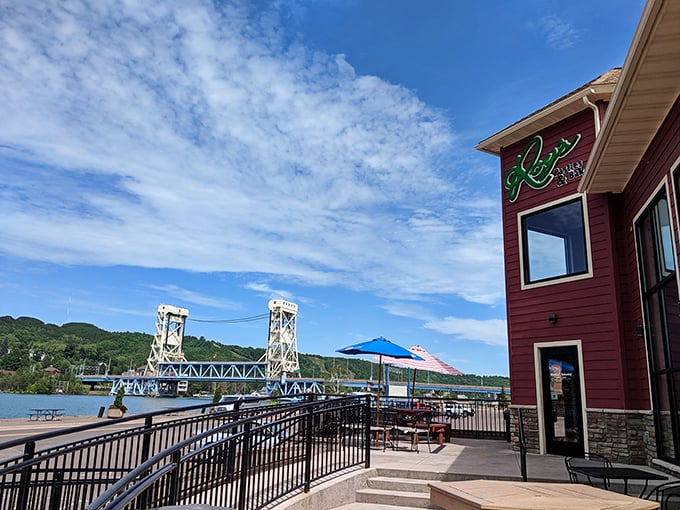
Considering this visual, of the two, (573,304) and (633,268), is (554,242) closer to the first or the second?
(573,304)

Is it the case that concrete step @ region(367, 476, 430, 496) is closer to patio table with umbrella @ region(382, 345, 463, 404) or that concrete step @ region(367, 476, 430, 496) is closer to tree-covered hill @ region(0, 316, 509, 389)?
patio table with umbrella @ region(382, 345, 463, 404)

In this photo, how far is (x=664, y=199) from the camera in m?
5.66

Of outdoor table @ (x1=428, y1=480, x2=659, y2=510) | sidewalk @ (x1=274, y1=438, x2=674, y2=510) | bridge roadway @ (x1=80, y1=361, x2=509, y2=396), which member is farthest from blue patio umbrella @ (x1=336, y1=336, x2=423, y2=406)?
bridge roadway @ (x1=80, y1=361, x2=509, y2=396)

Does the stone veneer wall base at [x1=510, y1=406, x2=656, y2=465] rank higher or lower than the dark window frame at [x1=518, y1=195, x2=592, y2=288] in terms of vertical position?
lower

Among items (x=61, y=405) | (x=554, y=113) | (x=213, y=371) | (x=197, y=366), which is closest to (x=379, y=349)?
(x=554, y=113)

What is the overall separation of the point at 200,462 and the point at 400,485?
2.94m

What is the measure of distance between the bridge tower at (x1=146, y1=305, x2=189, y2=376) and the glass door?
84124 millimetres

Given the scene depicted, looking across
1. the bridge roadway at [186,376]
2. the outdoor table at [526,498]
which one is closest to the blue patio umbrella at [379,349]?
the outdoor table at [526,498]

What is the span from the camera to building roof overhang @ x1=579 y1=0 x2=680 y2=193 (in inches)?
153

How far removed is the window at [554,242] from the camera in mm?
A: 8345

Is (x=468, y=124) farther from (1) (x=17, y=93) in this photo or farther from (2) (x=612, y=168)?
(1) (x=17, y=93)

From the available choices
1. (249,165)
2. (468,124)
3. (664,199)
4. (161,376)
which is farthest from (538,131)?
(161,376)

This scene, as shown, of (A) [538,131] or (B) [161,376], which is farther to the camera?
(B) [161,376]

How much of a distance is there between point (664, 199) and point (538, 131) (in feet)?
12.8
